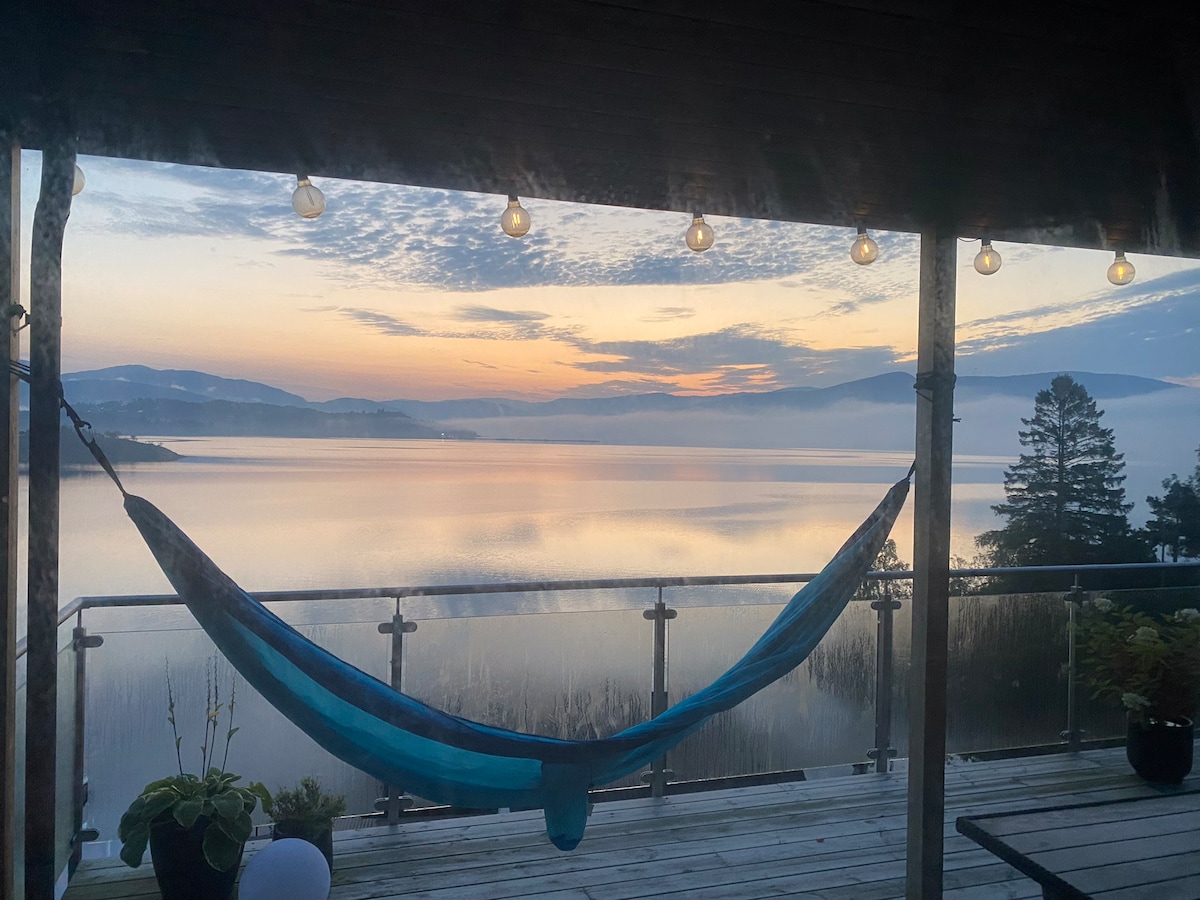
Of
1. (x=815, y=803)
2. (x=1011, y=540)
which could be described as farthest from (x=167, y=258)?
(x=1011, y=540)

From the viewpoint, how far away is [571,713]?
3107 millimetres

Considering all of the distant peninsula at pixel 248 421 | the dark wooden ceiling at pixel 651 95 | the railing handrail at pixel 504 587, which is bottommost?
the railing handrail at pixel 504 587

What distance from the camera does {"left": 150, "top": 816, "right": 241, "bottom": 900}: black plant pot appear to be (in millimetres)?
2201

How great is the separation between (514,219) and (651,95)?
71 cm

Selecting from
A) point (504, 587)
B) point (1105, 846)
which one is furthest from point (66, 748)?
point (1105, 846)

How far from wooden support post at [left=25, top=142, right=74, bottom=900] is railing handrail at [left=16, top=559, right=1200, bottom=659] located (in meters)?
0.72

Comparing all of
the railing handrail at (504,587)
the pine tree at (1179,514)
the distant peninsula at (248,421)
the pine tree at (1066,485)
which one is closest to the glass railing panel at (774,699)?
the railing handrail at (504,587)

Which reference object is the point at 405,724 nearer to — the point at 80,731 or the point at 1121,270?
the point at 80,731

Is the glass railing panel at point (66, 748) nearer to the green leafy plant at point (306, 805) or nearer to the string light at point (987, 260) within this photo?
the green leafy plant at point (306, 805)

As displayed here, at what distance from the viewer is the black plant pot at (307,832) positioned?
2.47 m

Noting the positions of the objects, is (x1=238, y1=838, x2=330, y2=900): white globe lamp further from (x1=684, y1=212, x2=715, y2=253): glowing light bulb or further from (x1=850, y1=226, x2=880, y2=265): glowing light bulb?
(x1=850, y1=226, x2=880, y2=265): glowing light bulb

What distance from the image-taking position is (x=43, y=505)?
1.68 metres

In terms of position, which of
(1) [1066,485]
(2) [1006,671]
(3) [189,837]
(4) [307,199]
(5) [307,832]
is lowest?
(5) [307,832]

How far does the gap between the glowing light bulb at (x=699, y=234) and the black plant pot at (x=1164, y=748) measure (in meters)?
2.81
